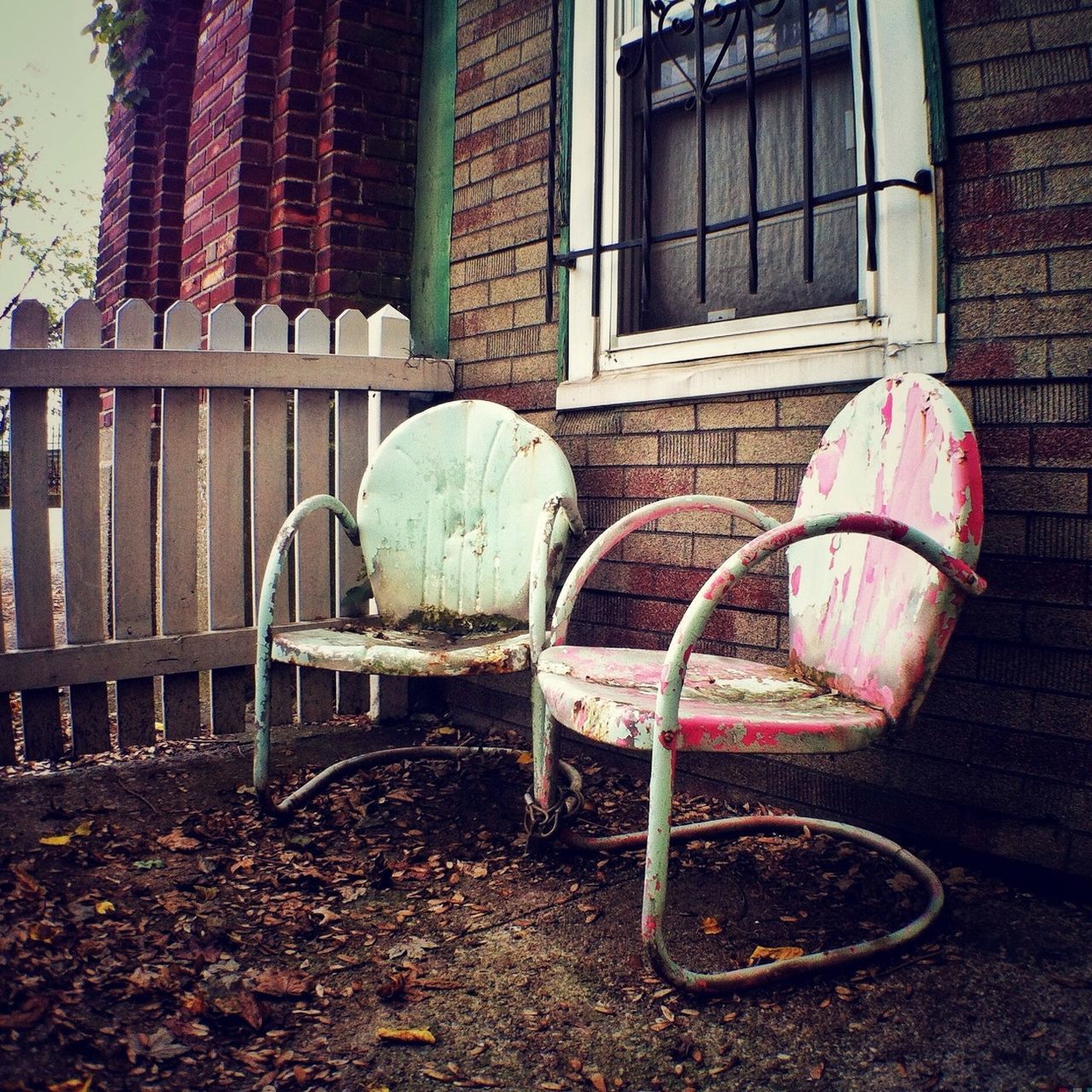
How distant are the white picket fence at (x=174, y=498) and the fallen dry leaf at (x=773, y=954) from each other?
1.87m

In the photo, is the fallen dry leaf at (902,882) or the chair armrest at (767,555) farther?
the fallen dry leaf at (902,882)

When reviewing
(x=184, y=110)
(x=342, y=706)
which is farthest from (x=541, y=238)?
(x=184, y=110)

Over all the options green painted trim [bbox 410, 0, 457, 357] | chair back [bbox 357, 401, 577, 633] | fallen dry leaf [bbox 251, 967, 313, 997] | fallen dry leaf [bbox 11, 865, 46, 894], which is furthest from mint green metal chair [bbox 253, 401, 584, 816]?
green painted trim [bbox 410, 0, 457, 357]

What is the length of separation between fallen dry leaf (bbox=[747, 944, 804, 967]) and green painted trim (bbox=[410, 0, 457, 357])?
2428mm

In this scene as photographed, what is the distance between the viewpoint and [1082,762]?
1.84m

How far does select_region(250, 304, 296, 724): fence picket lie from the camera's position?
115 inches

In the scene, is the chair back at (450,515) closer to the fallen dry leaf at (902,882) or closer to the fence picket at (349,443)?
the fence picket at (349,443)

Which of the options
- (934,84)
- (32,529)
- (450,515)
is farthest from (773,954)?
(32,529)

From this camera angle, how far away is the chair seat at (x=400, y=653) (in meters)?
2.05

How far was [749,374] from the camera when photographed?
92.6 inches

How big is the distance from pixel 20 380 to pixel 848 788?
2530 mm

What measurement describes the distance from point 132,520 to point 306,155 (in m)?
1.82

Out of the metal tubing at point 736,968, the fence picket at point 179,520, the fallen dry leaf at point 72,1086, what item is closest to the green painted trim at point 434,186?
the fence picket at point 179,520

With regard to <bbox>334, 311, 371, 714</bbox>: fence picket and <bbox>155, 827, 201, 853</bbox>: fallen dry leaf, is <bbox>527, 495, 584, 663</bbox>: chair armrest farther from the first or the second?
<bbox>334, 311, 371, 714</bbox>: fence picket
